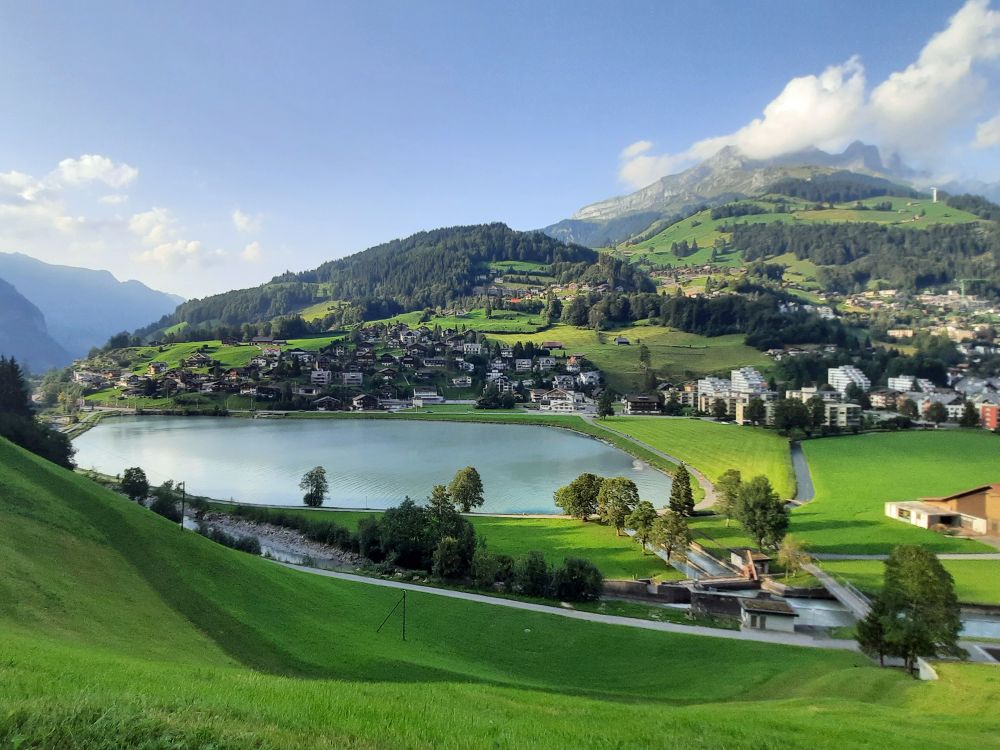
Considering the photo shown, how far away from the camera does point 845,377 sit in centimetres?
6756

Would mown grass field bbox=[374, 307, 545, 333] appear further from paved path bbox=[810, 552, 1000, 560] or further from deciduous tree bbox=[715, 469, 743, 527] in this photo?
paved path bbox=[810, 552, 1000, 560]

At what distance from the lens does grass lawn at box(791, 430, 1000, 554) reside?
22766 millimetres

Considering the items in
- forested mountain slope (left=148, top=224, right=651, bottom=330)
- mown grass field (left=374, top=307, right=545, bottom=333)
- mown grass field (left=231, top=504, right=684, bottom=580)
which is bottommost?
mown grass field (left=231, top=504, right=684, bottom=580)

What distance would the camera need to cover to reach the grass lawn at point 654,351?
74.3 m

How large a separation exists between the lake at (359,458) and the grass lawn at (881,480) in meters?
8.36

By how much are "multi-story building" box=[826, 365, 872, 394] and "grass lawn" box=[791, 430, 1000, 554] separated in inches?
906

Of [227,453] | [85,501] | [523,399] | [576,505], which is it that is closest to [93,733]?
[85,501]

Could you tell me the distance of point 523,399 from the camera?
232ft

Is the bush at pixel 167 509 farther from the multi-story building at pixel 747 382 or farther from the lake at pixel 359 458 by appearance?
the multi-story building at pixel 747 382

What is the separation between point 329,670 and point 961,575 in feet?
67.5

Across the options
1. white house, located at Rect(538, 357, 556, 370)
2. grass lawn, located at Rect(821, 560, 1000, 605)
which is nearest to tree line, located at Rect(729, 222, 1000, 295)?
white house, located at Rect(538, 357, 556, 370)

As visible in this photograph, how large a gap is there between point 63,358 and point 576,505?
198 m

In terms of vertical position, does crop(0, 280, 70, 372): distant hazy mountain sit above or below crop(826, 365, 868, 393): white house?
above

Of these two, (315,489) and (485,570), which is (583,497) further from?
(315,489)
